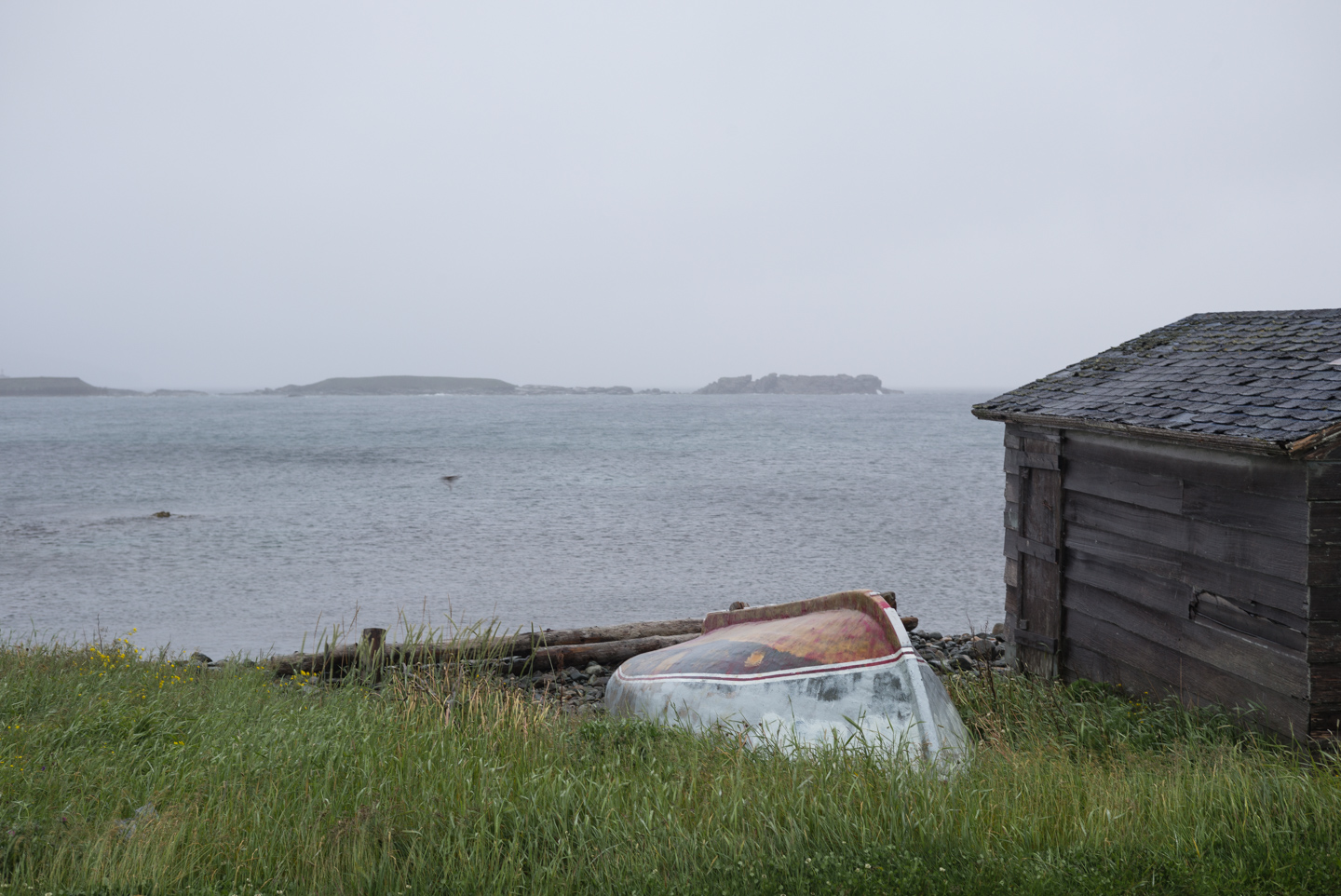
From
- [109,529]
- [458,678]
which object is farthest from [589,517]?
[458,678]

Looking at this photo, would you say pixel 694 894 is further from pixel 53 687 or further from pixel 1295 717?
pixel 53 687

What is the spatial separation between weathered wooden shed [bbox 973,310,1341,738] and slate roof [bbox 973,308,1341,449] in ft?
0.07

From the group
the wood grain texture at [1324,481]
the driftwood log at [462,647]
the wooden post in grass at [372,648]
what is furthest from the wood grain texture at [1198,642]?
the wooden post in grass at [372,648]

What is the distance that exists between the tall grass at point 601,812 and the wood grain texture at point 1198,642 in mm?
465

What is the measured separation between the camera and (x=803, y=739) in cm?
606

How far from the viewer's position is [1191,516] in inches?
262

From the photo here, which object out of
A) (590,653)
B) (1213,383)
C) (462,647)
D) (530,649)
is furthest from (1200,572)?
(530,649)

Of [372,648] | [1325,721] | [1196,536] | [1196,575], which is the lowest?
[372,648]

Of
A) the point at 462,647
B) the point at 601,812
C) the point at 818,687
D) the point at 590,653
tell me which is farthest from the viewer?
the point at 590,653

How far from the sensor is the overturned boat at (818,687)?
6.04m

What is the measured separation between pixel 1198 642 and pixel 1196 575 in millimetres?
535

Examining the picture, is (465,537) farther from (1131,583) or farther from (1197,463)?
(1197,463)

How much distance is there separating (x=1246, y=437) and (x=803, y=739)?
374cm

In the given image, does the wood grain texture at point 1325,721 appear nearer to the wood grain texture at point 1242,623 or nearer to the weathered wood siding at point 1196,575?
the weathered wood siding at point 1196,575
